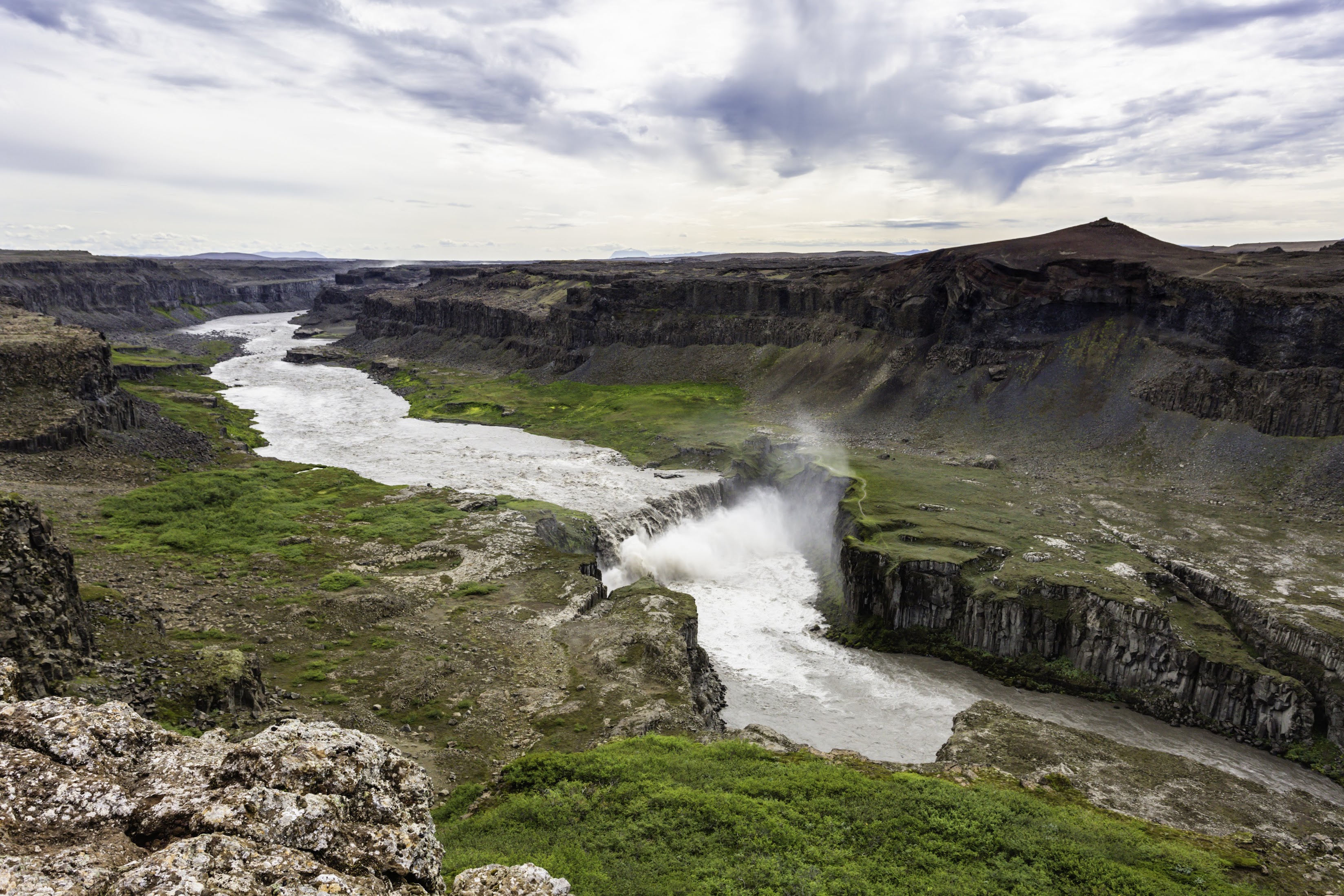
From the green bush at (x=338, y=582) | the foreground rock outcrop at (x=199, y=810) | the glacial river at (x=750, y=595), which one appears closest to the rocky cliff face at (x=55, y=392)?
the glacial river at (x=750, y=595)

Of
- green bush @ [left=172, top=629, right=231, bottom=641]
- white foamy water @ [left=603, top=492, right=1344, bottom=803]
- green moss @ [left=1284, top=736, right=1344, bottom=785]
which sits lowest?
white foamy water @ [left=603, top=492, right=1344, bottom=803]

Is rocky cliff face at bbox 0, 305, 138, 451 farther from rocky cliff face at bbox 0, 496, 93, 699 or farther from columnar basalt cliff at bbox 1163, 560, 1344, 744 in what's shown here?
columnar basalt cliff at bbox 1163, 560, 1344, 744

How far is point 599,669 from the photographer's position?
37.5 m

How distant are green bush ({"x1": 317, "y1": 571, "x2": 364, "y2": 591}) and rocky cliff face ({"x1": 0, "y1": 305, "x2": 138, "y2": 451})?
37.9 meters

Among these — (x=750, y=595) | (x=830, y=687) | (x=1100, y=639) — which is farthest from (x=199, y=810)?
(x=750, y=595)

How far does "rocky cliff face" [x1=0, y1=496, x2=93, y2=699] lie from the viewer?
25031mm

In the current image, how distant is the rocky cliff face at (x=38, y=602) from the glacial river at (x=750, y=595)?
30254mm

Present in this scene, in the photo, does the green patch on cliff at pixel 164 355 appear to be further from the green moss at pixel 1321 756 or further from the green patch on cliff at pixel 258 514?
the green moss at pixel 1321 756

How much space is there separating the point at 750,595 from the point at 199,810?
51.0 m

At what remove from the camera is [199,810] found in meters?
10.4

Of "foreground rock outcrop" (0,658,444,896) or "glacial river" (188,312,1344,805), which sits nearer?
"foreground rock outcrop" (0,658,444,896)

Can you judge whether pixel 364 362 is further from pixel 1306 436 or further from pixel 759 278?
pixel 1306 436

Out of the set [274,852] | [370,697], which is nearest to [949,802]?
[274,852]

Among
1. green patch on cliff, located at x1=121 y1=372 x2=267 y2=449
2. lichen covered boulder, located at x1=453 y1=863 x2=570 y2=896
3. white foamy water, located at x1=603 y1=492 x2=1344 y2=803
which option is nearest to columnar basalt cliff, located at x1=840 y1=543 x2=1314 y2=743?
white foamy water, located at x1=603 y1=492 x2=1344 y2=803
